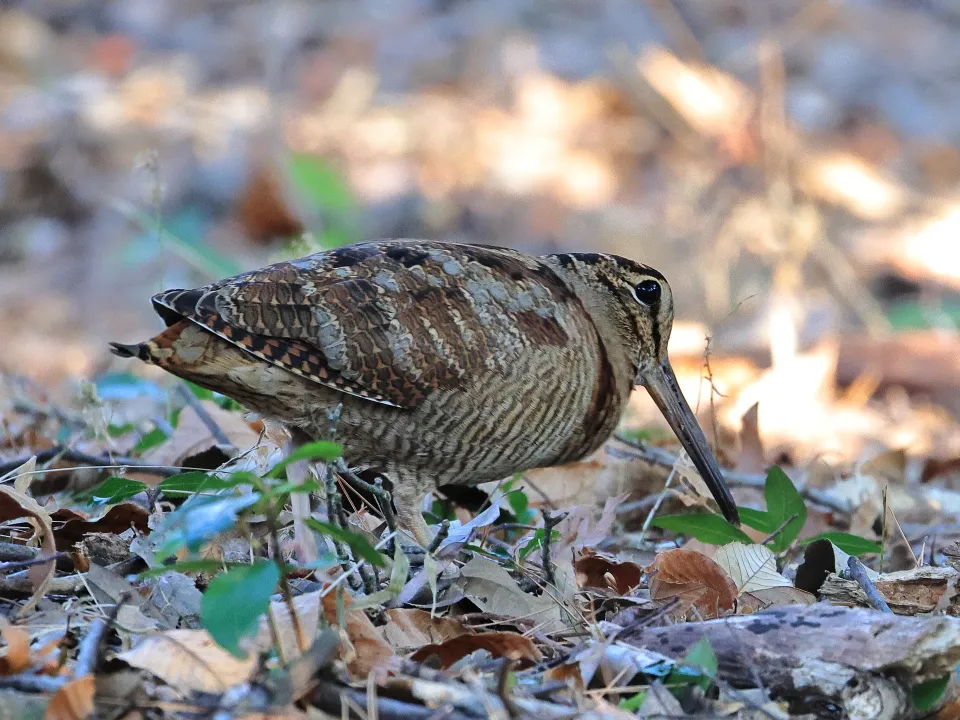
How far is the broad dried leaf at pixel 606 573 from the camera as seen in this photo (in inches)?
130

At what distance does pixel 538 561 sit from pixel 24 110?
785cm

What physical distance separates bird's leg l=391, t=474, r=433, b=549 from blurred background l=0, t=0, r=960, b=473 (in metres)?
3.50

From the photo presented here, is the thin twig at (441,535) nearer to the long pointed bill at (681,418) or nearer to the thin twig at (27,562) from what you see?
the thin twig at (27,562)

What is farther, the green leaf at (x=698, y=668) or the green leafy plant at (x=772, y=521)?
the green leafy plant at (x=772, y=521)

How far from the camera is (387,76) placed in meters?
10.6

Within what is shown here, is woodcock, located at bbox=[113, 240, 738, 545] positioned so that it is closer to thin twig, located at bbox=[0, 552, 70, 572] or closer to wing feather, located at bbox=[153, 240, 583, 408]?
wing feather, located at bbox=[153, 240, 583, 408]

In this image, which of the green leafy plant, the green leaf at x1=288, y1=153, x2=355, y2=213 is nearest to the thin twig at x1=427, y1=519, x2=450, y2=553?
the green leafy plant

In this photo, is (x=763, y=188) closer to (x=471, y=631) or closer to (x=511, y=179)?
(x=511, y=179)

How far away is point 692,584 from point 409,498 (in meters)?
1.07

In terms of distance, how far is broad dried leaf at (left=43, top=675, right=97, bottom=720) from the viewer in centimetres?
215

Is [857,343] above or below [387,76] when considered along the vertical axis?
below

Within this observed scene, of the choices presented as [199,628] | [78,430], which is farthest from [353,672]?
[78,430]

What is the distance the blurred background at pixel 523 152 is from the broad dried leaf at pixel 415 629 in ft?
14.5

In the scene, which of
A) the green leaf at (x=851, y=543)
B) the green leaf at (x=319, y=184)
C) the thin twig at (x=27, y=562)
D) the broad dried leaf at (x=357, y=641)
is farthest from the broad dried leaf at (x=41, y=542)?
the green leaf at (x=319, y=184)
